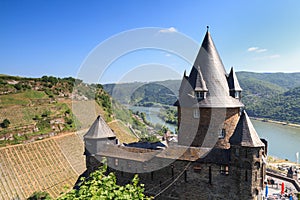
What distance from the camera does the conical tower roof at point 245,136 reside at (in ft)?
42.1

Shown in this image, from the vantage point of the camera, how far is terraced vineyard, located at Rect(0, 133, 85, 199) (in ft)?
86.8

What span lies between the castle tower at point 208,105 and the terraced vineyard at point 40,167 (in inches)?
586

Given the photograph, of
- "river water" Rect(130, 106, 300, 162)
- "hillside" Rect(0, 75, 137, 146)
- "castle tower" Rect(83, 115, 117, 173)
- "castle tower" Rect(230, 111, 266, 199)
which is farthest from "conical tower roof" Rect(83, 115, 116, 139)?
"river water" Rect(130, 106, 300, 162)

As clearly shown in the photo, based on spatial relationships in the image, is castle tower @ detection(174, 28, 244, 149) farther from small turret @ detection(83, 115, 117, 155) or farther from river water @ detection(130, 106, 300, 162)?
river water @ detection(130, 106, 300, 162)

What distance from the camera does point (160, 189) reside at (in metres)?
15.6

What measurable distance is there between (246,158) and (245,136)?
1.24 m

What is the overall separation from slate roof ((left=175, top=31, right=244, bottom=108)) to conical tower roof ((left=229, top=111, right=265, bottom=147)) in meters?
1.83

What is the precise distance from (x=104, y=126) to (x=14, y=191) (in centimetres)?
1523

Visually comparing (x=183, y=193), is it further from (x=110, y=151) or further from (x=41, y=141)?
(x=41, y=141)

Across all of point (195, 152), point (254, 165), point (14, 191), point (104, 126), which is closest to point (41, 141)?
point (14, 191)

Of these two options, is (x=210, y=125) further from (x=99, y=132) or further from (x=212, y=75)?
(x=99, y=132)

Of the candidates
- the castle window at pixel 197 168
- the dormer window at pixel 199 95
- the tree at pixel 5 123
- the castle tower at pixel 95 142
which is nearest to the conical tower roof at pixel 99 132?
the castle tower at pixel 95 142

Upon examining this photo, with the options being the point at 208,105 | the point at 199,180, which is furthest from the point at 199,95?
the point at 199,180

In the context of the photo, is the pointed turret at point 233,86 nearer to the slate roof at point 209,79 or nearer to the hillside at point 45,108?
the slate roof at point 209,79
